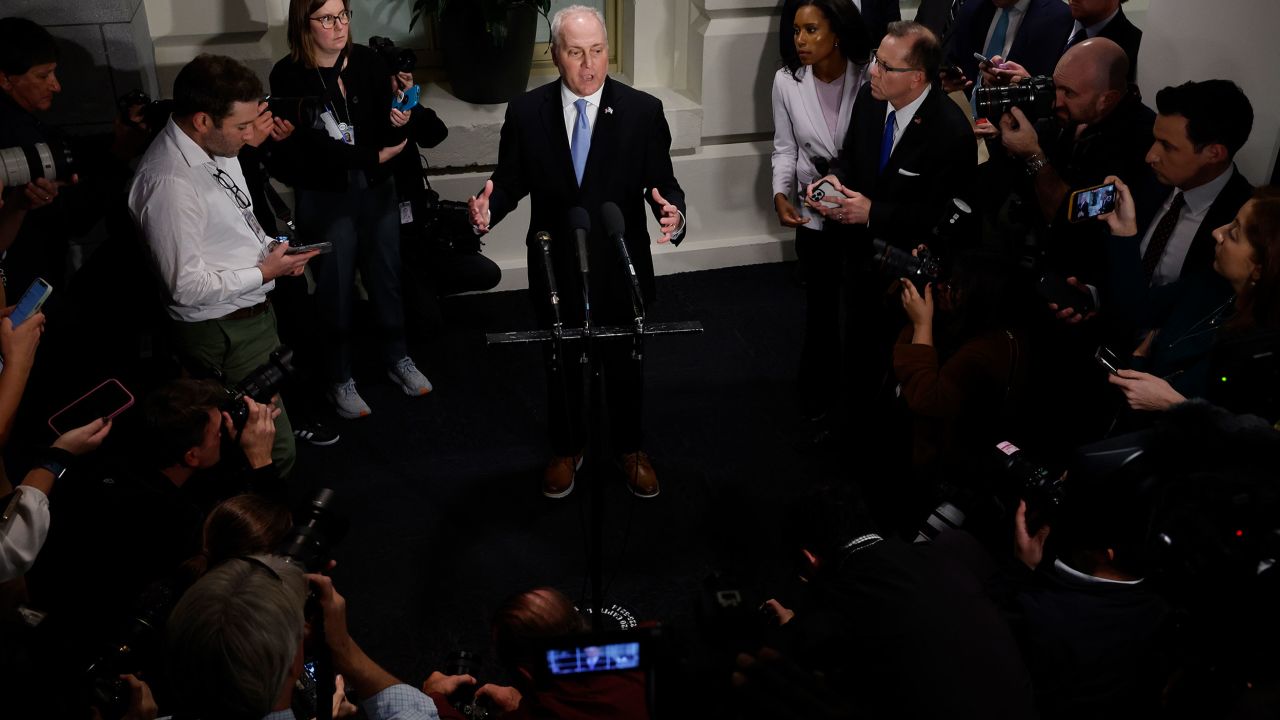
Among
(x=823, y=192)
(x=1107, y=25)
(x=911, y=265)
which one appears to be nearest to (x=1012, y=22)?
(x=1107, y=25)

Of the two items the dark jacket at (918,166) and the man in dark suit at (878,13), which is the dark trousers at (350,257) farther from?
the man in dark suit at (878,13)

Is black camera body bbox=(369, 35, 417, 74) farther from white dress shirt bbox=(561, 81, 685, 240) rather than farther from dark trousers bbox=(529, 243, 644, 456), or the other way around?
dark trousers bbox=(529, 243, 644, 456)

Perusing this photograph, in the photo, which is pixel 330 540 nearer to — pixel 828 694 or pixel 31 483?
pixel 31 483

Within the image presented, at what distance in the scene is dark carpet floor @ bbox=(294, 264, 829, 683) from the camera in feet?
10.2

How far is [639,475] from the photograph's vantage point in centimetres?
355

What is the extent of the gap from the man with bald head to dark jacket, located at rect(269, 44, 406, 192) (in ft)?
7.44

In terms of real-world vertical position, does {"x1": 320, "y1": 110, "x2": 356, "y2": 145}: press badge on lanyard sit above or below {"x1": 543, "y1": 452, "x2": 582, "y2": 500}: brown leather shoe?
above

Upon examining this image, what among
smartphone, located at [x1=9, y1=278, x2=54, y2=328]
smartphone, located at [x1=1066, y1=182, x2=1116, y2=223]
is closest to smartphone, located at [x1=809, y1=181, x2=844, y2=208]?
smartphone, located at [x1=1066, y1=182, x2=1116, y2=223]

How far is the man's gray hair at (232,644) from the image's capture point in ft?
5.24

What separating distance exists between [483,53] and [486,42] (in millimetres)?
61

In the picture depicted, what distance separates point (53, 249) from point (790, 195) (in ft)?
8.71

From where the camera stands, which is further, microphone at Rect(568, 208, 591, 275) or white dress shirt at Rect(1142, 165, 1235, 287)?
white dress shirt at Rect(1142, 165, 1235, 287)

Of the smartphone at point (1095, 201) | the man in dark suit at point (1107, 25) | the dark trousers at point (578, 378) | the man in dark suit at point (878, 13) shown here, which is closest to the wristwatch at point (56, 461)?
the dark trousers at point (578, 378)

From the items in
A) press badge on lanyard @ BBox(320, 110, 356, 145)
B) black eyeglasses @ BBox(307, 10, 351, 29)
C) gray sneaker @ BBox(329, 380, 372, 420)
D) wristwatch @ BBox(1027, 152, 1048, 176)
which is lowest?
gray sneaker @ BBox(329, 380, 372, 420)
